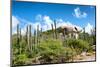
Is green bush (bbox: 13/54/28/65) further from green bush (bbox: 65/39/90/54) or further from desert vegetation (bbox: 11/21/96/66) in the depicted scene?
green bush (bbox: 65/39/90/54)

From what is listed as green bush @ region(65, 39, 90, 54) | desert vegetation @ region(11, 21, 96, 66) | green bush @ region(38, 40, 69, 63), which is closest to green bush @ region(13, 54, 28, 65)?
desert vegetation @ region(11, 21, 96, 66)

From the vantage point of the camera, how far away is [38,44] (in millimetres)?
2725

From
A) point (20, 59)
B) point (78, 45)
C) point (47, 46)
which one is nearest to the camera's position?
point (20, 59)

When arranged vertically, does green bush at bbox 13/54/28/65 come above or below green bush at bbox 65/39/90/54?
below

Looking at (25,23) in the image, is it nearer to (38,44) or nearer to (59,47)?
(38,44)

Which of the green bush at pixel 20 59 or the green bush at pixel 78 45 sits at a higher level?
the green bush at pixel 78 45

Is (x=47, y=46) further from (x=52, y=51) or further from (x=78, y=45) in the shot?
(x=78, y=45)

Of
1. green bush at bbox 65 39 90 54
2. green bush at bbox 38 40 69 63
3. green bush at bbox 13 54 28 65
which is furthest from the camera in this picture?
green bush at bbox 65 39 90 54

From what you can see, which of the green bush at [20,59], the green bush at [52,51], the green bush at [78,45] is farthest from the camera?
the green bush at [78,45]

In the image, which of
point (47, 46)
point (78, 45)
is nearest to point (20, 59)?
point (47, 46)

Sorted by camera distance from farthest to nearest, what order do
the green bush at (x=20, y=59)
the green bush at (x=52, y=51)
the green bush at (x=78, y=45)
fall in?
the green bush at (x=78, y=45)
the green bush at (x=52, y=51)
the green bush at (x=20, y=59)

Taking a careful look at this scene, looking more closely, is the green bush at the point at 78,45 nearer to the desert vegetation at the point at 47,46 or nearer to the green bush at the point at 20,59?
the desert vegetation at the point at 47,46

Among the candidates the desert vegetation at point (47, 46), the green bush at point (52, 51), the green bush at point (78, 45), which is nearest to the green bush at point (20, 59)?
the desert vegetation at point (47, 46)
